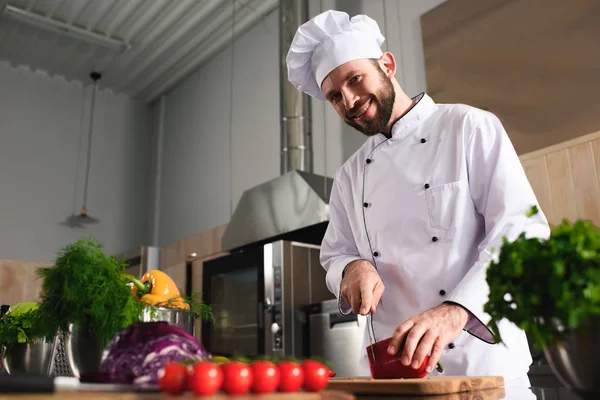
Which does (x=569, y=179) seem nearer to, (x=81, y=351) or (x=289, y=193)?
(x=289, y=193)

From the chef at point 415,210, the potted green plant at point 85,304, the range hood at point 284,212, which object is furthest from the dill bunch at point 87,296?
the range hood at point 284,212

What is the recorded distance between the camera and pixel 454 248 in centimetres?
Answer: 126

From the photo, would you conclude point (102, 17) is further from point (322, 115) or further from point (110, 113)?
point (322, 115)

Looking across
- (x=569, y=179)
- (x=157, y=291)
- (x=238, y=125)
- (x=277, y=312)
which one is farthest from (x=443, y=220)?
(x=238, y=125)

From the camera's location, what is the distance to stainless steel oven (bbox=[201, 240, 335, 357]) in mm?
2910

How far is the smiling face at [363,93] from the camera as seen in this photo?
4.76 feet

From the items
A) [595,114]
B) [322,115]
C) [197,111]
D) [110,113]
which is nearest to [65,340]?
[595,114]

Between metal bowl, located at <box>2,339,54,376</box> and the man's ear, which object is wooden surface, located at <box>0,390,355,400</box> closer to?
metal bowl, located at <box>2,339,54,376</box>

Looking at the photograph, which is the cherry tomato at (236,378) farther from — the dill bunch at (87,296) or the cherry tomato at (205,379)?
the dill bunch at (87,296)

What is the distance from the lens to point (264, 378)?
496 mm

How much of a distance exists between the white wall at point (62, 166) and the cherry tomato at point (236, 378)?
476 cm

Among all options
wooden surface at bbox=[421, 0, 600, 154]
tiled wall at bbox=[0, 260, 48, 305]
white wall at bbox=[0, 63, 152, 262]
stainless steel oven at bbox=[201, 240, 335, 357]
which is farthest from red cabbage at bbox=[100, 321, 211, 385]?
white wall at bbox=[0, 63, 152, 262]

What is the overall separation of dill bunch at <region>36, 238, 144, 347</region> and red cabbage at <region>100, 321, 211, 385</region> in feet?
0.63

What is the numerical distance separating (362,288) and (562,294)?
2.29 ft
